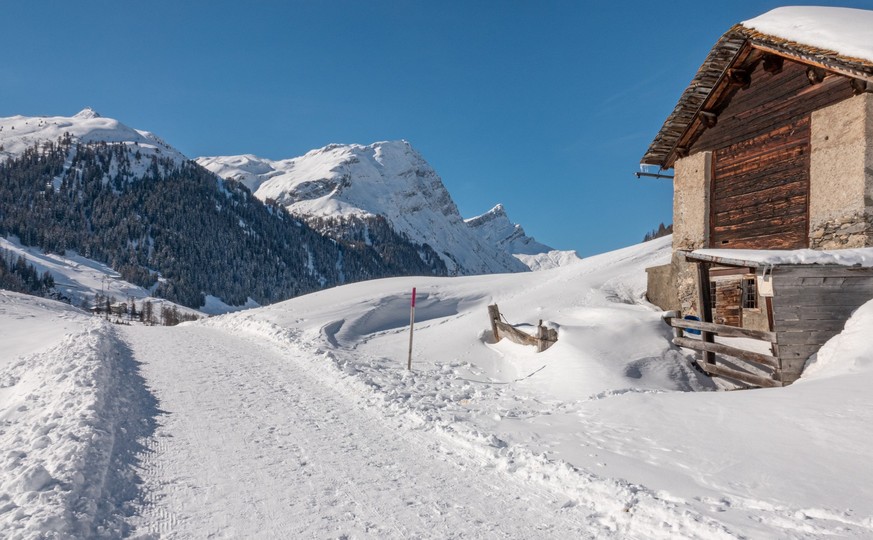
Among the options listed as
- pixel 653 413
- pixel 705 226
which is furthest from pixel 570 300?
pixel 653 413

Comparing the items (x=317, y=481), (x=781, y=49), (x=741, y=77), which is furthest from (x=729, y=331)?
(x=317, y=481)

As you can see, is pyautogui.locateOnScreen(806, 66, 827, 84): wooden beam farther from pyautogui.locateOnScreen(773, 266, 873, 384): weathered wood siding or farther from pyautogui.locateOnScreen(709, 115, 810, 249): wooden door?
pyautogui.locateOnScreen(773, 266, 873, 384): weathered wood siding

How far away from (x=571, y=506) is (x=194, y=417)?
5.63 m

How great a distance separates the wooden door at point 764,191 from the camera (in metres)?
12.7

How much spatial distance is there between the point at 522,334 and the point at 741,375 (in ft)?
18.1

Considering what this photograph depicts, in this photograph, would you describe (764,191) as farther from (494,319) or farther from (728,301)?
(494,319)

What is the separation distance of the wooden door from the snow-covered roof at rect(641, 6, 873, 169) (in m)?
1.73

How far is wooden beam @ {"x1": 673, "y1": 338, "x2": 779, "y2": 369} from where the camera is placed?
9258 millimetres

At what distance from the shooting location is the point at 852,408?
617 centimetres

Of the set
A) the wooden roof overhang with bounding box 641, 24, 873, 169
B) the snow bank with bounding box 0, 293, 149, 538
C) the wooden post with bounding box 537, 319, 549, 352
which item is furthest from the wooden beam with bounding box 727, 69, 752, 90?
the snow bank with bounding box 0, 293, 149, 538

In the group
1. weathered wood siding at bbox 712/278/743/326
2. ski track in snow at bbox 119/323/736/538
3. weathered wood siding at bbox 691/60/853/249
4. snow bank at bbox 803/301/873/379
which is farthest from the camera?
weathered wood siding at bbox 712/278/743/326

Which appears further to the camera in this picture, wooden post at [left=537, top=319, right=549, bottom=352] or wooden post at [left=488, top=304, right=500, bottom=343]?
wooden post at [left=488, top=304, right=500, bottom=343]

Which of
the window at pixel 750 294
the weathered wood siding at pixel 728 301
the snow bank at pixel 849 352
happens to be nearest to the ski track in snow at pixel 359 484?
the snow bank at pixel 849 352

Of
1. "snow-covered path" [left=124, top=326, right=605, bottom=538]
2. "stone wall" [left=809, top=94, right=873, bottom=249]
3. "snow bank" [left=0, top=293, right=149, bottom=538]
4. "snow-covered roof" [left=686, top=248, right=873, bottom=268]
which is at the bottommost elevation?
"snow-covered path" [left=124, top=326, right=605, bottom=538]
